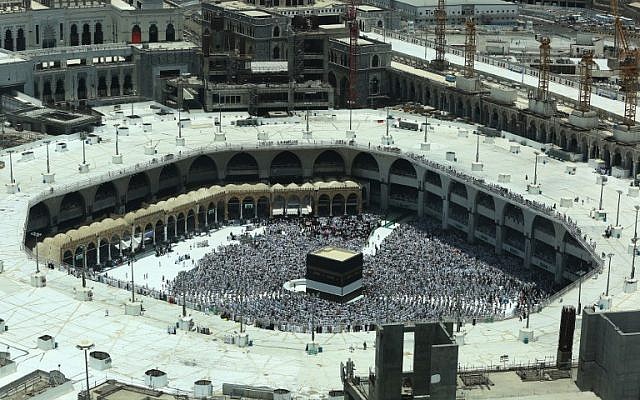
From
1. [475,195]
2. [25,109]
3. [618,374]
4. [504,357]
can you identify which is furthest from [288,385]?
[25,109]

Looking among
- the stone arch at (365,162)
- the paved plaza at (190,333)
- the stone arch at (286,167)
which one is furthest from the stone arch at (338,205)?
the paved plaza at (190,333)

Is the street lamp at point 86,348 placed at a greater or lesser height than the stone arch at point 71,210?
greater

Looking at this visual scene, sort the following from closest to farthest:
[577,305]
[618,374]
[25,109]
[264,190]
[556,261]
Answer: [618,374] < [577,305] < [556,261] < [264,190] < [25,109]

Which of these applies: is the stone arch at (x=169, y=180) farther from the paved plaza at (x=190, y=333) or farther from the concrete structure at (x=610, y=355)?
the concrete structure at (x=610, y=355)

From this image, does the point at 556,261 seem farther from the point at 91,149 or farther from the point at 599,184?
the point at 91,149

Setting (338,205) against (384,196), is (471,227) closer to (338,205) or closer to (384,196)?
(384,196)

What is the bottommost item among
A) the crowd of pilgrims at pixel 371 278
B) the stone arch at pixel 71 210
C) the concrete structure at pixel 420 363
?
the crowd of pilgrims at pixel 371 278
